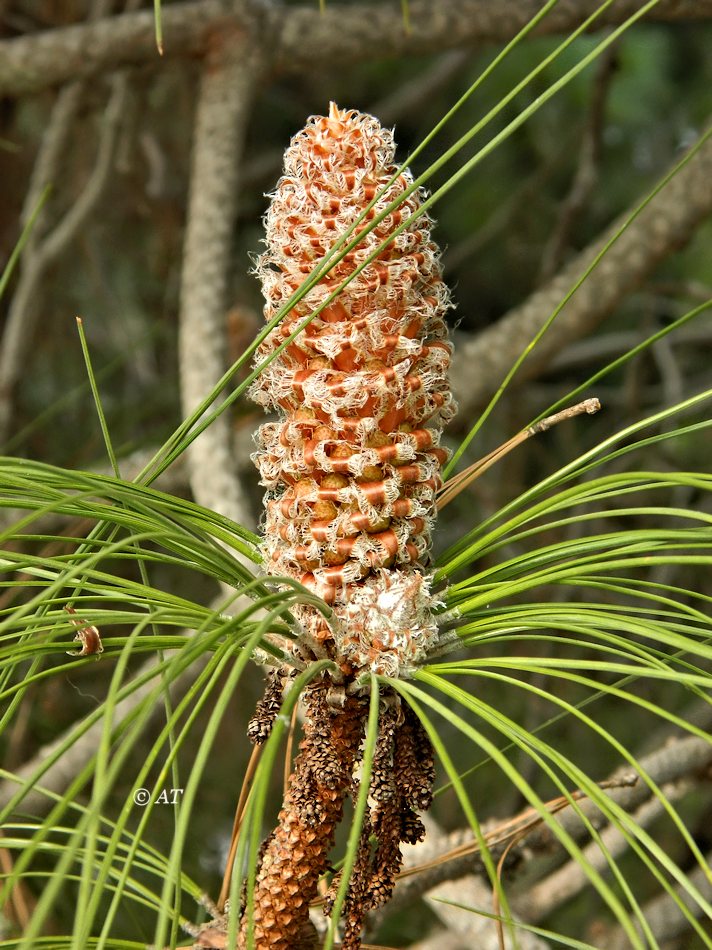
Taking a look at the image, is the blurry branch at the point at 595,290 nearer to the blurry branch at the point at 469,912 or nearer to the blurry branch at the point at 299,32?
the blurry branch at the point at 299,32

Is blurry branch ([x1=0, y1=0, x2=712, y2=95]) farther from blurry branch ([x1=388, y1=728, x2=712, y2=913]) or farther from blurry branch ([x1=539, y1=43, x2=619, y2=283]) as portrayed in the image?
blurry branch ([x1=388, y1=728, x2=712, y2=913])

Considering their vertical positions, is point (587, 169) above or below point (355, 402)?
above

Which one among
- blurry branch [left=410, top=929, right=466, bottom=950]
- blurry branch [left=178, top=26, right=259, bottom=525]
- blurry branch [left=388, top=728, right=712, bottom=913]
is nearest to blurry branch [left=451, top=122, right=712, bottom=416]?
blurry branch [left=178, top=26, right=259, bottom=525]

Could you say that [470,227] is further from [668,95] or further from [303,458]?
[303,458]

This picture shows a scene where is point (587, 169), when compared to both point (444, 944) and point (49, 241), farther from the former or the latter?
point (444, 944)

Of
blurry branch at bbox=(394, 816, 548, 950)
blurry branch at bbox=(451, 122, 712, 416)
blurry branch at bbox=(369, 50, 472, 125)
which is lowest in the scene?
blurry branch at bbox=(394, 816, 548, 950)

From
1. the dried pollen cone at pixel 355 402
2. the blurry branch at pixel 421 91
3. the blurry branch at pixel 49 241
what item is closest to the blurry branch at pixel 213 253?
the blurry branch at pixel 49 241

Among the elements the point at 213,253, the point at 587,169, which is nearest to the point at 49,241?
the point at 213,253
